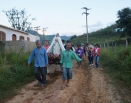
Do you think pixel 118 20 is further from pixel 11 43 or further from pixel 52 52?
pixel 52 52

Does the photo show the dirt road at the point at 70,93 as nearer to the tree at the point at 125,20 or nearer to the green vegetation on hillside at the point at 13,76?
the green vegetation on hillside at the point at 13,76

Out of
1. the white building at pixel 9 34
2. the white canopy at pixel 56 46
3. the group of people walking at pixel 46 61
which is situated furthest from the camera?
the white building at pixel 9 34

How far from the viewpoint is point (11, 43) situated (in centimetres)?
1892

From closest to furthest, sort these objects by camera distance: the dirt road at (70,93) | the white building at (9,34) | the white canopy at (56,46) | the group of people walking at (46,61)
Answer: the dirt road at (70,93)
the group of people walking at (46,61)
the white canopy at (56,46)
the white building at (9,34)

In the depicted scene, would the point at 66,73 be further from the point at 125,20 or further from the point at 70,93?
the point at 125,20

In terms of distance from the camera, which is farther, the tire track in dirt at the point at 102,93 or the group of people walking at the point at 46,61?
the group of people walking at the point at 46,61

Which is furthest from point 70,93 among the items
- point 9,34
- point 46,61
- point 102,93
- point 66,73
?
point 9,34

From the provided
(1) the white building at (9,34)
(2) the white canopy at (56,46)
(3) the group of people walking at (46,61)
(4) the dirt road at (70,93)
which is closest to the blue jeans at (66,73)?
(3) the group of people walking at (46,61)

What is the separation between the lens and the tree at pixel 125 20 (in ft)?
116

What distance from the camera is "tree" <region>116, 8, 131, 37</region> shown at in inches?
1396

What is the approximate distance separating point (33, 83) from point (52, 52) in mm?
2583

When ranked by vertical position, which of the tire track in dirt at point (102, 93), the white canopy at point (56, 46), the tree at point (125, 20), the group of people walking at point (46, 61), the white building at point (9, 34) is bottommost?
the tire track in dirt at point (102, 93)

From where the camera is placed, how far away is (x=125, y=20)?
36.3 metres

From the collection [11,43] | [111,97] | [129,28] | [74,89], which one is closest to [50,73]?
[74,89]
